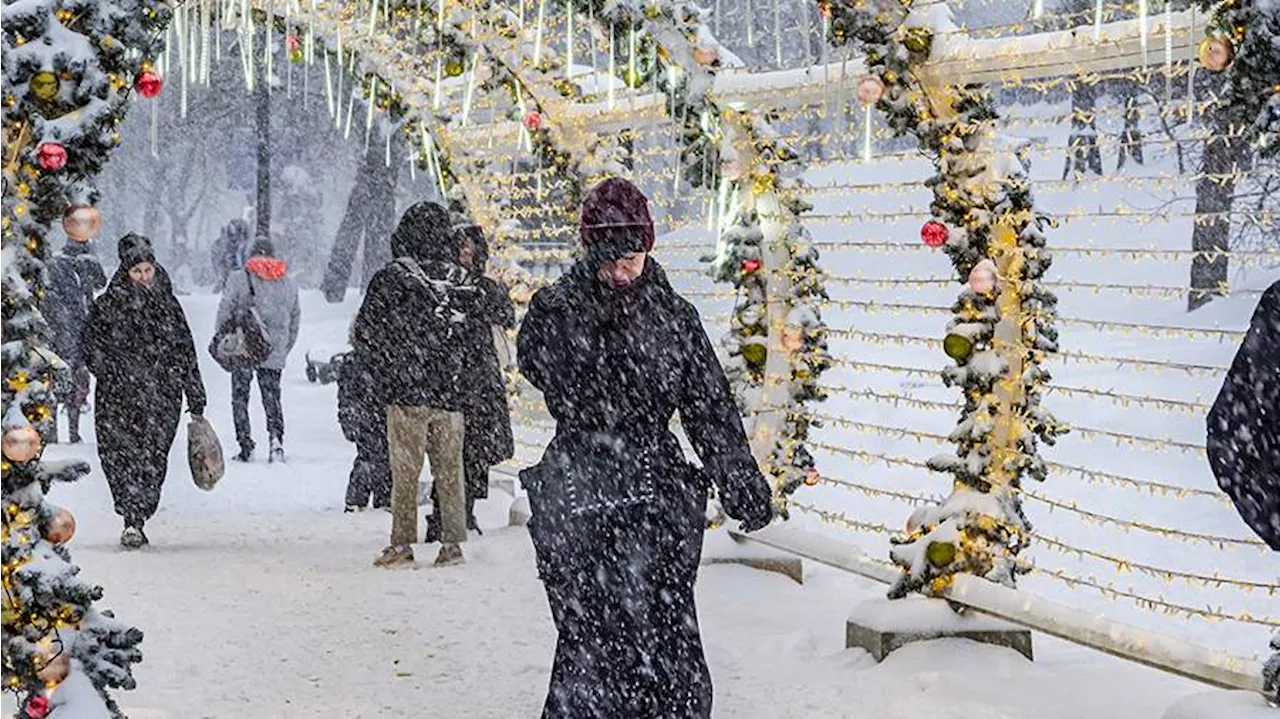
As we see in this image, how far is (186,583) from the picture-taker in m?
8.58

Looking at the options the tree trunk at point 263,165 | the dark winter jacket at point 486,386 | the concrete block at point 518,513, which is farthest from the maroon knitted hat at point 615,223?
the tree trunk at point 263,165

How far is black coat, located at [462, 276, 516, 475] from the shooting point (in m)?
9.25

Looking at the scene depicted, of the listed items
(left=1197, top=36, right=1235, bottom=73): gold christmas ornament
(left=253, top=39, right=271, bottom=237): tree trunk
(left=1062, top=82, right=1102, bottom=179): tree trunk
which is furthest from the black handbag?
(left=253, top=39, right=271, bottom=237): tree trunk

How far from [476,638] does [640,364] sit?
3272mm

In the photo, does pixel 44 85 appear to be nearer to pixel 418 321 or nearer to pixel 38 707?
pixel 38 707

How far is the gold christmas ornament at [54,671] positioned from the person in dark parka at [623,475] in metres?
1.74

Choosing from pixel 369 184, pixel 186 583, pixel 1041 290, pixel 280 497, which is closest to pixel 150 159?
pixel 369 184

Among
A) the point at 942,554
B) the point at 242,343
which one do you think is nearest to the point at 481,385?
the point at 942,554

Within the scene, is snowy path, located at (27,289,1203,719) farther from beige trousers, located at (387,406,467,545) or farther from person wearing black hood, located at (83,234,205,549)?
person wearing black hood, located at (83,234,205,549)

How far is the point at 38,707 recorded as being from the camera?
16.4ft

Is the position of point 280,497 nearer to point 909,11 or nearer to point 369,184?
point 909,11

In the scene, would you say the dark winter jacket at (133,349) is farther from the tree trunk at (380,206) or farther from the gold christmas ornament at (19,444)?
the tree trunk at (380,206)

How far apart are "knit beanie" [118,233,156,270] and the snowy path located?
176 centimetres

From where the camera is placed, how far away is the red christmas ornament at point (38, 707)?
16.4 feet
